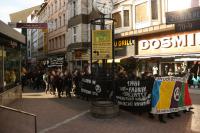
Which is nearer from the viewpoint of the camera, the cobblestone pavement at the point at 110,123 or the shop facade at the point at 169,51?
the cobblestone pavement at the point at 110,123

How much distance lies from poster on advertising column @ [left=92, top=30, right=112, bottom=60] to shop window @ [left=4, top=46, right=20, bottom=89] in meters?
4.59

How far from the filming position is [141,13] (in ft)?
87.7

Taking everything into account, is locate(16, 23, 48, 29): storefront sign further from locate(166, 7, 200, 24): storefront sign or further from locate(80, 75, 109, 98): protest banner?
locate(166, 7, 200, 24): storefront sign

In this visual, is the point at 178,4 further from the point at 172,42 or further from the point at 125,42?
the point at 125,42

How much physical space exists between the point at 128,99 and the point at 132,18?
17.0 metres

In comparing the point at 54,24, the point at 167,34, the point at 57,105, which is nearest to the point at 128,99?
the point at 57,105

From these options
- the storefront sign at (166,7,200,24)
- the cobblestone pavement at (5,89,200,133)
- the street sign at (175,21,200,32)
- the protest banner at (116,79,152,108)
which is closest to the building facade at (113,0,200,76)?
the street sign at (175,21,200,32)

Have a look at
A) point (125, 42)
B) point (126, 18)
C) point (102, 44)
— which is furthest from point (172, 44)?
point (102, 44)

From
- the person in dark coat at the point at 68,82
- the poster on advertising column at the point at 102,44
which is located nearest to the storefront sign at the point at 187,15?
the poster on advertising column at the point at 102,44

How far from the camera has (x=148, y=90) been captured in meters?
11.4

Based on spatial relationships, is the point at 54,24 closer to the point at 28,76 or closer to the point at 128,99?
the point at 28,76

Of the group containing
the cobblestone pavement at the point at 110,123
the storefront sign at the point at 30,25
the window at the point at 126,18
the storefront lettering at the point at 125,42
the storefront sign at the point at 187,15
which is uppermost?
the window at the point at 126,18

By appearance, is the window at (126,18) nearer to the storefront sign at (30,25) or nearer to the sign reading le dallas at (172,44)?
the sign reading le dallas at (172,44)

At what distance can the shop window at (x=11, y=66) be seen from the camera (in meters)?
14.4
